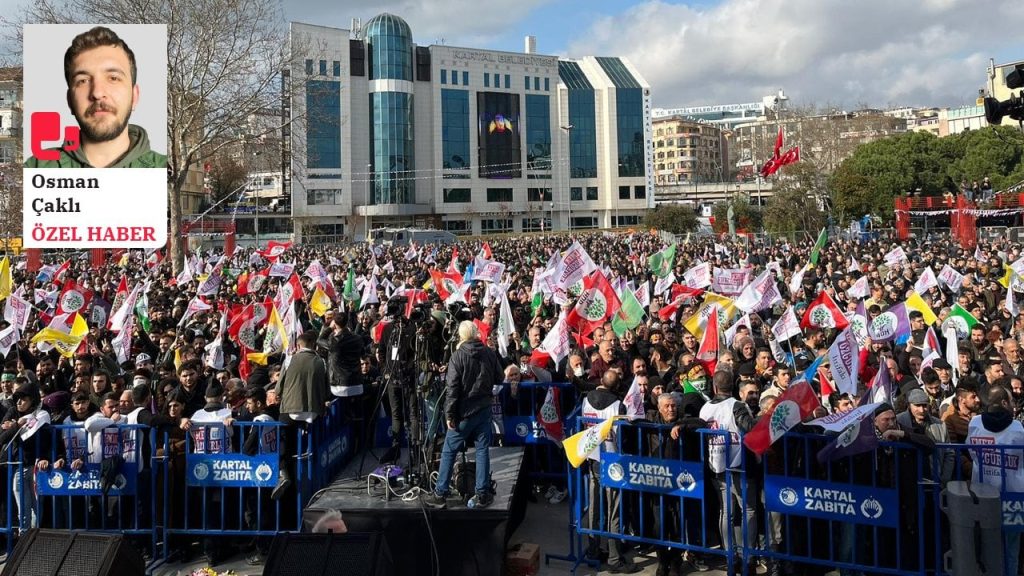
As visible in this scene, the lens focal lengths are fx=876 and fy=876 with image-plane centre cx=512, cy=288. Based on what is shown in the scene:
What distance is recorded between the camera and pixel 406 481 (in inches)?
285

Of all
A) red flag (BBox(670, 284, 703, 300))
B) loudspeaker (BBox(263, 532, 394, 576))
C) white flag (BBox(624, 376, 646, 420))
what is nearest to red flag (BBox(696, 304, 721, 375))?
white flag (BBox(624, 376, 646, 420))

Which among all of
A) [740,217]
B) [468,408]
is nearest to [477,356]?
[468,408]

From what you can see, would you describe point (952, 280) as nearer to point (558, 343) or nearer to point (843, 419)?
point (558, 343)

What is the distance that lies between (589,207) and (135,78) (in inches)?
3508

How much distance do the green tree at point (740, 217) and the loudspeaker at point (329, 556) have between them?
51.5m

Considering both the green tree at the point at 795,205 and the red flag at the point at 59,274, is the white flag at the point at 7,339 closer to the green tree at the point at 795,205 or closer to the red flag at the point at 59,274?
the red flag at the point at 59,274

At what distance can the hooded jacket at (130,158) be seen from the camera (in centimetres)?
391

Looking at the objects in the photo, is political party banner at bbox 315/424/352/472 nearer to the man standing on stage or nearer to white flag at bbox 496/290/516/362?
the man standing on stage

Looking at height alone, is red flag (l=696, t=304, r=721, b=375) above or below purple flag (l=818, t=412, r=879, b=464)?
above

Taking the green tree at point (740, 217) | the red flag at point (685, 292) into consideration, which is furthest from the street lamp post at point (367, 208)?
the red flag at point (685, 292)

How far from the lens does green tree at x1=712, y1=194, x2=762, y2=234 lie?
56.0 meters

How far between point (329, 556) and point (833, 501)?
3.56 metres

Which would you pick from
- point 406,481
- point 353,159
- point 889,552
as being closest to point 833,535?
point 889,552

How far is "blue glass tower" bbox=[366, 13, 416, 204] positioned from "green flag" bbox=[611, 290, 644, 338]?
72.0 meters
